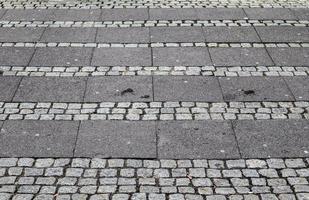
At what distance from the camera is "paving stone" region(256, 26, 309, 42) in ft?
33.5

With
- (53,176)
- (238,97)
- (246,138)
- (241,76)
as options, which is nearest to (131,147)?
(53,176)

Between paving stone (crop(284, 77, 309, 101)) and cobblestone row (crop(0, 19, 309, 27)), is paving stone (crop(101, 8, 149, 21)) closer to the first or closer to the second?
cobblestone row (crop(0, 19, 309, 27))

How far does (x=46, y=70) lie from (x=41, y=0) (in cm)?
455

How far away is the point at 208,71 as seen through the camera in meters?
8.82

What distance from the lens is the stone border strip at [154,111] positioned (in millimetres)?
7438

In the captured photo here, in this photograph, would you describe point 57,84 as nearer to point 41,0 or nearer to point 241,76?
point 241,76

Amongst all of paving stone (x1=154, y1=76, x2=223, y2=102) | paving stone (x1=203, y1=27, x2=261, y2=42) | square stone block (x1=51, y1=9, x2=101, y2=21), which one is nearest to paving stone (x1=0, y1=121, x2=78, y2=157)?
paving stone (x1=154, y1=76, x2=223, y2=102)

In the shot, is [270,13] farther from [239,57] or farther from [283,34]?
[239,57]

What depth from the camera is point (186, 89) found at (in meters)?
8.20

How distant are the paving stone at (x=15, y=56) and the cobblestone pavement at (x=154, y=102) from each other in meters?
0.04

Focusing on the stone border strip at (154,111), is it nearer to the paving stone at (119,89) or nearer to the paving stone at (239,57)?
the paving stone at (119,89)

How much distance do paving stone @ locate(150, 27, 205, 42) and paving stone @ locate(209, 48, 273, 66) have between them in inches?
29.3

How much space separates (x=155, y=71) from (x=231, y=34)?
2.65 metres

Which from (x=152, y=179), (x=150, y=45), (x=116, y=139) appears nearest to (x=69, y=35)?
(x=150, y=45)
